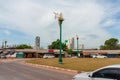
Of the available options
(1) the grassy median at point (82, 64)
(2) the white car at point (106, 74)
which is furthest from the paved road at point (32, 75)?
(2) the white car at point (106, 74)

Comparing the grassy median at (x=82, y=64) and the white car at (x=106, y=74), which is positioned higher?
the white car at (x=106, y=74)

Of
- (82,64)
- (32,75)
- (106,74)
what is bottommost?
(32,75)

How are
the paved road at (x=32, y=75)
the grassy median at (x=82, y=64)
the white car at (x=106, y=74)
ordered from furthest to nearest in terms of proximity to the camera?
1. the grassy median at (x=82, y=64)
2. the paved road at (x=32, y=75)
3. the white car at (x=106, y=74)

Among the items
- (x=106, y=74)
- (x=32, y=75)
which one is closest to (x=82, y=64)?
(x=32, y=75)

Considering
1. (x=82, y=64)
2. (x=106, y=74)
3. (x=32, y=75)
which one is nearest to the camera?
(x=106, y=74)

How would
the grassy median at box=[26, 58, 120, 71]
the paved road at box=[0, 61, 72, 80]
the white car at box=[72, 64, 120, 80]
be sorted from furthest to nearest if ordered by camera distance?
the grassy median at box=[26, 58, 120, 71] → the paved road at box=[0, 61, 72, 80] → the white car at box=[72, 64, 120, 80]

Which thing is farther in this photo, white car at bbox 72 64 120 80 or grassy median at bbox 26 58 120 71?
grassy median at bbox 26 58 120 71

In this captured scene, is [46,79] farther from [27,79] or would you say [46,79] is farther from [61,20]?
[61,20]

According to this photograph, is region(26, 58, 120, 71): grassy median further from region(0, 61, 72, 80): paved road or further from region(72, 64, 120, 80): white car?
region(72, 64, 120, 80): white car

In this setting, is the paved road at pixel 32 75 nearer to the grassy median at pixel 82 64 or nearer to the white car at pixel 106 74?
the grassy median at pixel 82 64

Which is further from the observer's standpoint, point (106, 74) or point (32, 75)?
point (32, 75)

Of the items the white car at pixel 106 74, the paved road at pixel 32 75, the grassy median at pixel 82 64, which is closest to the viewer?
the white car at pixel 106 74

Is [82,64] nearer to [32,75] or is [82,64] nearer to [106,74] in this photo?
[32,75]

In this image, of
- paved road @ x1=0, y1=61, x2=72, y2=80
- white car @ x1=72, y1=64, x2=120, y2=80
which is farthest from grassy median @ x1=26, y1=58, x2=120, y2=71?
white car @ x1=72, y1=64, x2=120, y2=80
